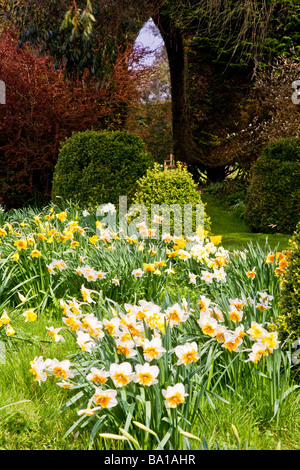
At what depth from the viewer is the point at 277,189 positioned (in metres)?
6.34

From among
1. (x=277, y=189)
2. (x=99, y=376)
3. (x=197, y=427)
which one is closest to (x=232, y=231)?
(x=277, y=189)

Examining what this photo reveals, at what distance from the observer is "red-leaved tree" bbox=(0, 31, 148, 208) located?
7.70m

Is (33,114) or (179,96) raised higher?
(179,96)

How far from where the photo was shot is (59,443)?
1.81 m

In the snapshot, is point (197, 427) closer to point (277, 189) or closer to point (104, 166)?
point (104, 166)

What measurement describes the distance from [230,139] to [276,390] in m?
8.64

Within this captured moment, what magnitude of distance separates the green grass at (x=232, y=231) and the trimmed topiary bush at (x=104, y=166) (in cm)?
154

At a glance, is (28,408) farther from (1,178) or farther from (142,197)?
(1,178)

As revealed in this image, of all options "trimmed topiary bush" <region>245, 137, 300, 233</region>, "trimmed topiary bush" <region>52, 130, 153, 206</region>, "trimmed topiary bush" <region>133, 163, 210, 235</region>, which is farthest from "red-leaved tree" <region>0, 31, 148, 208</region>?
"trimmed topiary bush" <region>133, 163, 210, 235</region>

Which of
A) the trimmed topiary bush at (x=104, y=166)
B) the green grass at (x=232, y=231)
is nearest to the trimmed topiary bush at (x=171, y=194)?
the green grass at (x=232, y=231)

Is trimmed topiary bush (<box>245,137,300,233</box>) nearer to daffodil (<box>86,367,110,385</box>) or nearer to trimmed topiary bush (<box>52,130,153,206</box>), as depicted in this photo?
trimmed topiary bush (<box>52,130,153,206</box>)

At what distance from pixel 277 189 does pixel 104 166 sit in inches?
98.5

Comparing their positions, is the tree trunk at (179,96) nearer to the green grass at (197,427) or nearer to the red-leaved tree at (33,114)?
the red-leaved tree at (33,114)

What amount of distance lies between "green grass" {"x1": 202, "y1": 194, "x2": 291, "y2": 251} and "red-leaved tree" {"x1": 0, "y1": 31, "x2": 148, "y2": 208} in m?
2.76
